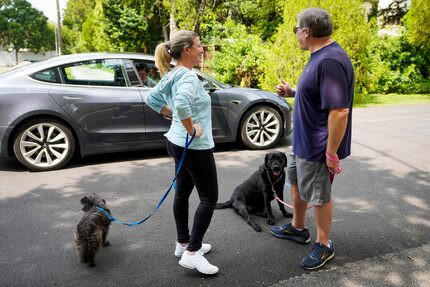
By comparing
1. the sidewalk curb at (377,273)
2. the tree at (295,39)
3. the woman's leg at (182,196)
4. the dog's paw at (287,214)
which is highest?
the tree at (295,39)

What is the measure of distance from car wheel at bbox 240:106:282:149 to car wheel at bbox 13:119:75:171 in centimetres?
285

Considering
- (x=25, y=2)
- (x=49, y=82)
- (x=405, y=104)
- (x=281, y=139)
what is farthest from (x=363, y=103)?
(x=25, y=2)

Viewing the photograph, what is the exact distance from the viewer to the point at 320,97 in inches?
108

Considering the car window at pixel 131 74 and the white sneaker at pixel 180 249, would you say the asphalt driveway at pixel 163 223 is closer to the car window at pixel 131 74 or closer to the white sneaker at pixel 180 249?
the white sneaker at pixel 180 249

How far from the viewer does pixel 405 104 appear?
13.4 meters

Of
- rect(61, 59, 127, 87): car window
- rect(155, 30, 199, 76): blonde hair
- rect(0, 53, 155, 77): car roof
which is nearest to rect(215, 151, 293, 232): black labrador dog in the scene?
rect(155, 30, 199, 76): blonde hair

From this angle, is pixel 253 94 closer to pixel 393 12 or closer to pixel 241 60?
pixel 241 60

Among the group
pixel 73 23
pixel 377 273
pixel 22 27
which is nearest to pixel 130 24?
pixel 377 273

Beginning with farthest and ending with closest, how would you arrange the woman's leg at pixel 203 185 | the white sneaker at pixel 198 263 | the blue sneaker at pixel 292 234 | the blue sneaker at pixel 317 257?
the blue sneaker at pixel 292 234 → the blue sneaker at pixel 317 257 → the white sneaker at pixel 198 263 → the woman's leg at pixel 203 185

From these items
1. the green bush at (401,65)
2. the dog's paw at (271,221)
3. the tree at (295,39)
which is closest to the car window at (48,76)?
the dog's paw at (271,221)

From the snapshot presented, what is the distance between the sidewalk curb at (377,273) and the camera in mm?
2854

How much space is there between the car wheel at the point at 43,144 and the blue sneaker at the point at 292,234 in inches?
137

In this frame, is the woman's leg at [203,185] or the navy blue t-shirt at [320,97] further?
the woman's leg at [203,185]

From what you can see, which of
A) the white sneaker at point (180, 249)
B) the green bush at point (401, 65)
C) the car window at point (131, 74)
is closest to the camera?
the white sneaker at point (180, 249)
